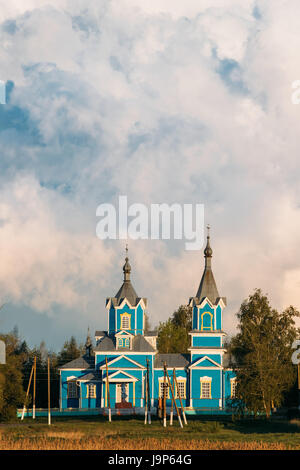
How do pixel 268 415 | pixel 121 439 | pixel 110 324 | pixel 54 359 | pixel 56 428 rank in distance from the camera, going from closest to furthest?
pixel 121 439 → pixel 56 428 → pixel 268 415 → pixel 110 324 → pixel 54 359

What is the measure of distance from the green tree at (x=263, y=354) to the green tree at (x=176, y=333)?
17.0 meters

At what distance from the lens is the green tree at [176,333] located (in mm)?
79562

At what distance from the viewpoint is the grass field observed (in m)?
30.5

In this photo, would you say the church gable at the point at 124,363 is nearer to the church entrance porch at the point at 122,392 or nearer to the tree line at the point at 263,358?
the church entrance porch at the point at 122,392

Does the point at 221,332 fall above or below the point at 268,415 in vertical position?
above

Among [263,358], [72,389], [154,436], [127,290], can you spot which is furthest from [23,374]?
[154,436]

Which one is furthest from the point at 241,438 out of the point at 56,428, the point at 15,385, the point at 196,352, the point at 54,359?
the point at 54,359

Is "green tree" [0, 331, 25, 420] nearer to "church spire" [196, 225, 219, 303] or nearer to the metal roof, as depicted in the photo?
the metal roof

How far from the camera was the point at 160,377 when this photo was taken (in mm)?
61938

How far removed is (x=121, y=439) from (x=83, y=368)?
2886 cm

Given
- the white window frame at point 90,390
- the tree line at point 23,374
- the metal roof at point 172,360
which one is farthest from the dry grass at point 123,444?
the metal roof at point 172,360

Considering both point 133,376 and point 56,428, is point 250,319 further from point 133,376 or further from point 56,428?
point 56,428

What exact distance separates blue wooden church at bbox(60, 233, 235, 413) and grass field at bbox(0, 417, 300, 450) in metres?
9.00

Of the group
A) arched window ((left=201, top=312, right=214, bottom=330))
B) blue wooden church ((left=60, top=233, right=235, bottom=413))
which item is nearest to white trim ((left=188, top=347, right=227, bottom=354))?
blue wooden church ((left=60, top=233, right=235, bottom=413))
